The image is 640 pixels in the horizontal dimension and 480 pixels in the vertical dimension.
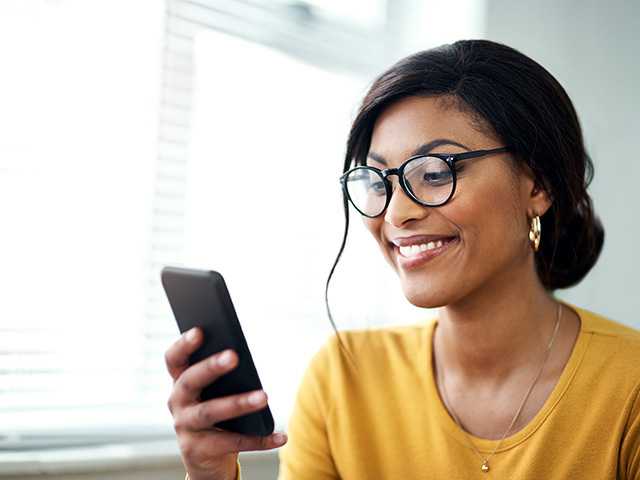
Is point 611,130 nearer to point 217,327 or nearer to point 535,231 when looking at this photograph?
point 535,231

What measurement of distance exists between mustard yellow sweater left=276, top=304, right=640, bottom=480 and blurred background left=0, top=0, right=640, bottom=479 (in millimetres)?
320

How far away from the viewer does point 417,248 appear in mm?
1245

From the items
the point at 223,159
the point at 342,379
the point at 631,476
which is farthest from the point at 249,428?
the point at 223,159

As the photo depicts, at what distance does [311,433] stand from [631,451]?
0.61 m

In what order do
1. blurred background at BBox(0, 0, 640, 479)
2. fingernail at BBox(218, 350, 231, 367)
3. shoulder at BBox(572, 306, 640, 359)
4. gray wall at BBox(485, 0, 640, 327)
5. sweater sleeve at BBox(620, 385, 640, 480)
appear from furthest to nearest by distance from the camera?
gray wall at BBox(485, 0, 640, 327) → blurred background at BBox(0, 0, 640, 479) → shoulder at BBox(572, 306, 640, 359) → sweater sleeve at BBox(620, 385, 640, 480) → fingernail at BBox(218, 350, 231, 367)

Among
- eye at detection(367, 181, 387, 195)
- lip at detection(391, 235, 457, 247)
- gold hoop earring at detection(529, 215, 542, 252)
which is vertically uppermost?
eye at detection(367, 181, 387, 195)

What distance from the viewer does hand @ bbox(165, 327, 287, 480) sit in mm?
953

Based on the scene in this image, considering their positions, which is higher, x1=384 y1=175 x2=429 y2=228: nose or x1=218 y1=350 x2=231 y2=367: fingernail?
x1=384 y1=175 x2=429 y2=228: nose

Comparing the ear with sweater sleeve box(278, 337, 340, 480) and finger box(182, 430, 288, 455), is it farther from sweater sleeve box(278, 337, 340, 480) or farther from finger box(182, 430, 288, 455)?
finger box(182, 430, 288, 455)

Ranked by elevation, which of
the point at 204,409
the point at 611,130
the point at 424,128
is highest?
the point at 611,130

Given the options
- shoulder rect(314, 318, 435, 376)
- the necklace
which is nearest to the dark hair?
the necklace

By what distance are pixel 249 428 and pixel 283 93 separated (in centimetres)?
116

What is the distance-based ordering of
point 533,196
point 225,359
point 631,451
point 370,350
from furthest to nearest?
point 370,350
point 533,196
point 631,451
point 225,359

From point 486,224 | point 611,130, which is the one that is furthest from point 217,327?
point 611,130
